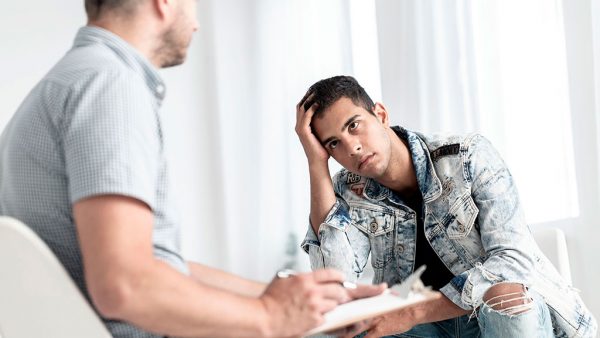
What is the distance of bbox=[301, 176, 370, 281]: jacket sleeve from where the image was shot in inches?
85.8

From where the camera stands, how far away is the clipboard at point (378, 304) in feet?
3.70

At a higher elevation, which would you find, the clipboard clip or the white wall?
the white wall

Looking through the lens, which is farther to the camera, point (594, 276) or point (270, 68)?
point (270, 68)

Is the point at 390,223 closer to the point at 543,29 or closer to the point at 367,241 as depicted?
the point at 367,241

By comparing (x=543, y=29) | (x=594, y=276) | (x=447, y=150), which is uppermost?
(x=543, y=29)

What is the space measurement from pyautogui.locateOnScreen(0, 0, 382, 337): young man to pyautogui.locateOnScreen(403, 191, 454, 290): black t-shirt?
0.91 metres

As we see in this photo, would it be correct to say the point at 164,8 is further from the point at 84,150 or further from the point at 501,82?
the point at 501,82

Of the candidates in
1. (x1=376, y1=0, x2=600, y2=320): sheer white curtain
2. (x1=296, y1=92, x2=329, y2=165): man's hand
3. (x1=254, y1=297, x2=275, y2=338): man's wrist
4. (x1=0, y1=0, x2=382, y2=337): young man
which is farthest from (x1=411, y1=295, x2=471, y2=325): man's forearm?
(x1=254, y1=297, x2=275, y2=338): man's wrist

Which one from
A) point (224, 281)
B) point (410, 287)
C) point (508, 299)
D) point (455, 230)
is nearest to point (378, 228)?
point (455, 230)

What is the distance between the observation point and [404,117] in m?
3.26

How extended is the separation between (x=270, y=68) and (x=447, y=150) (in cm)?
219

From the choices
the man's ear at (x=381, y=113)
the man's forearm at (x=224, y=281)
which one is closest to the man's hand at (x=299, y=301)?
the man's forearm at (x=224, y=281)

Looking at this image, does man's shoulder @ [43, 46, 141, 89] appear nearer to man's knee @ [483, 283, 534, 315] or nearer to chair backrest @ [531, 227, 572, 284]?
man's knee @ [483, 283, 534, 315]

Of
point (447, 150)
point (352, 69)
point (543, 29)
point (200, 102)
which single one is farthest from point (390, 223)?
point (200, 102)
